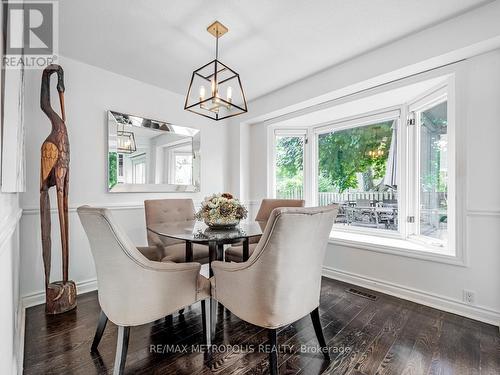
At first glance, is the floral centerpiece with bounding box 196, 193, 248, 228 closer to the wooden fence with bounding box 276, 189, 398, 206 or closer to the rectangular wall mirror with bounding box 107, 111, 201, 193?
the rectangular wall mirror with bounding box 107, 111, 201, 193

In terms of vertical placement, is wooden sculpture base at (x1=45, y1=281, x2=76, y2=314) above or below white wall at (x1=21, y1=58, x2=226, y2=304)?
below

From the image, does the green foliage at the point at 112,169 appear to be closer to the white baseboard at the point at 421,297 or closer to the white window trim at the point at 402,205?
the white window trim at the point at 402,205

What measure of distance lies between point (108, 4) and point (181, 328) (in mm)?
2487

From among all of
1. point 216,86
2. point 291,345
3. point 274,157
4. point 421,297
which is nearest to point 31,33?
point 216,86

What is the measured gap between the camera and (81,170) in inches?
104

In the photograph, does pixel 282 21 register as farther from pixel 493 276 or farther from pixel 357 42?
pixel 493 276

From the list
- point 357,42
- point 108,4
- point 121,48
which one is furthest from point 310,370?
point 121,48

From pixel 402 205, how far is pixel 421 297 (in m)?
1.04

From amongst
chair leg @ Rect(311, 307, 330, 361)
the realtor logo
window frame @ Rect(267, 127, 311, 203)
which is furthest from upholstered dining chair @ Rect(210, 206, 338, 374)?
window frame @ Rect(267, 127, 311, 203)

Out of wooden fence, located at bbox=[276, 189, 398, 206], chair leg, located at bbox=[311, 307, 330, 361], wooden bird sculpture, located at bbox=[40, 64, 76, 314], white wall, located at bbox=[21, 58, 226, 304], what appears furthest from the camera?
wooden fence, located at bbox=[276, 189, 398, 206]

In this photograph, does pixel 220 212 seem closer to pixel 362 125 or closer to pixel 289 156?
pixel 289 156

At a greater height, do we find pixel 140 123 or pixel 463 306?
pixel 140 123

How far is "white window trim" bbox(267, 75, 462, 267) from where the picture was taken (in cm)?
213

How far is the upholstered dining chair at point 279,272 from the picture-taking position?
4.05ft
